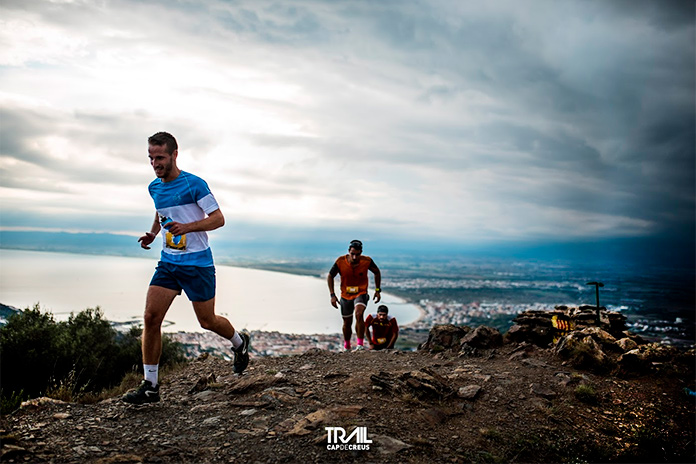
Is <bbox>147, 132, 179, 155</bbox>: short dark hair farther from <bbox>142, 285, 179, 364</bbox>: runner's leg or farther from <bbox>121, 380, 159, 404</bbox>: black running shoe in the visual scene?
<bbox>121, 380, 159, 404</bbox>: black running shoe

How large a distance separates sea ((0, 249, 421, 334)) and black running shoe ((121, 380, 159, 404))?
9684mm

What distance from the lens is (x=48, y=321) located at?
11688mm

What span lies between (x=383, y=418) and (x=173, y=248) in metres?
2.87

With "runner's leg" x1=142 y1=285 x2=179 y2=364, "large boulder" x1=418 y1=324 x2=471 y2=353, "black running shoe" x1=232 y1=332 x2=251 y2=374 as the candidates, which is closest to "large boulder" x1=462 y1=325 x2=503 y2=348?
"large boulder" x1=418 y1=324 x2=471 y2=353

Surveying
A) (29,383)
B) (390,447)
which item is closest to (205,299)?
(390,447)

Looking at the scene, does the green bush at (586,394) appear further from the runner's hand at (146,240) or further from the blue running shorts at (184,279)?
the runner's hand at (146,240)

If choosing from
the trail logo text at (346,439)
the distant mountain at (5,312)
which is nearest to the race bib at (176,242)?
the trail logo text at (346,439)

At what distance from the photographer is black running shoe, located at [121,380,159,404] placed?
495 cm

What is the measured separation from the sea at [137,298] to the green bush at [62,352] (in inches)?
44.7

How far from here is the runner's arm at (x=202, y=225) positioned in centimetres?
462

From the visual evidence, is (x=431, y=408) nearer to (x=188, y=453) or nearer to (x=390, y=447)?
(x=390, y=447)

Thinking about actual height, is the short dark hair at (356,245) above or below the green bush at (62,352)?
above

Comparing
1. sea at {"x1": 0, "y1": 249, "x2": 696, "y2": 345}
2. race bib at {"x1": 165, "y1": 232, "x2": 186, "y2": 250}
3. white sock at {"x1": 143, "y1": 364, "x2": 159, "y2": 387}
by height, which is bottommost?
sea at {"x1": 0, "y1": 249, "x2": 696, "y2": 345}

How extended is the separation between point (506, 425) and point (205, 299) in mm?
3571
